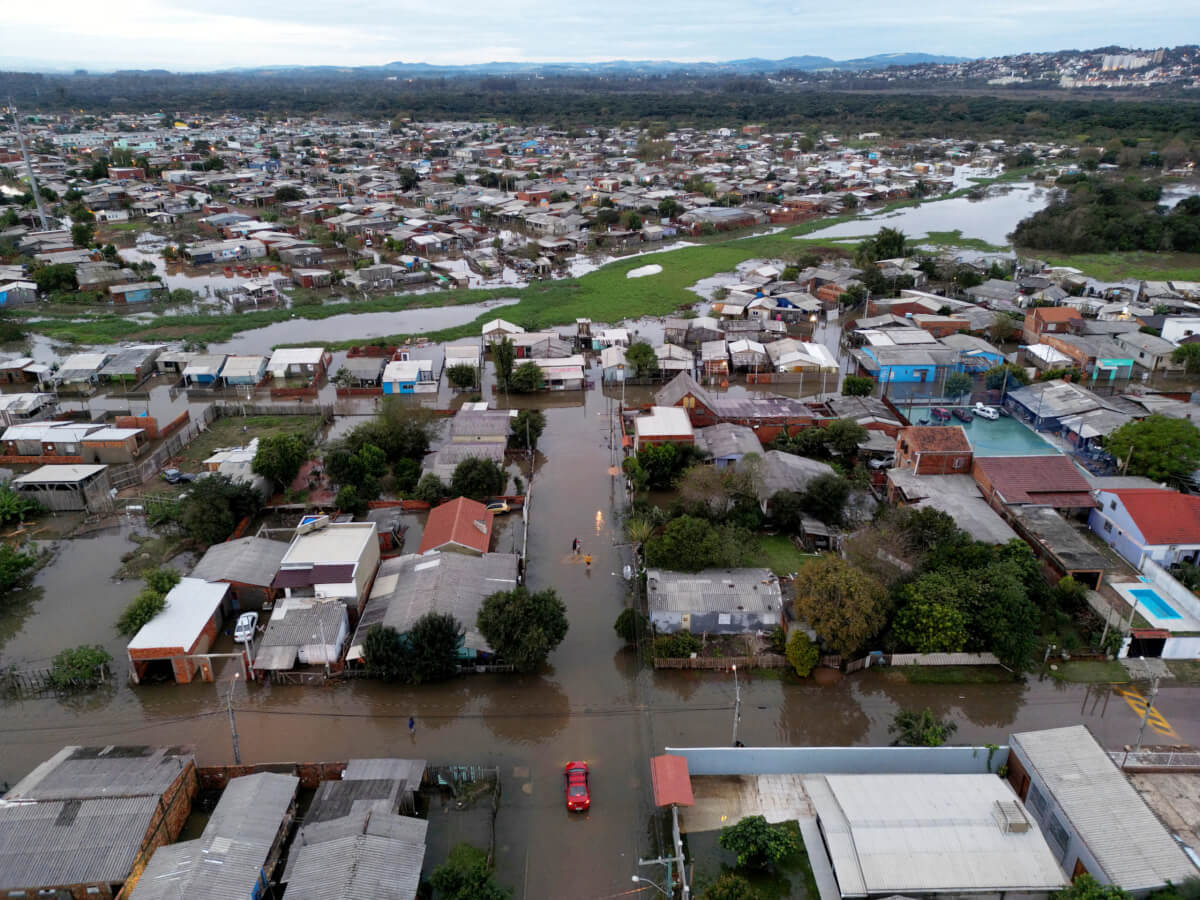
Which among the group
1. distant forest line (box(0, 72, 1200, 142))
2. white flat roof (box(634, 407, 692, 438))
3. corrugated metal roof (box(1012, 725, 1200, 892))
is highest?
distant forest line (box(0, 72, 1200, 142))

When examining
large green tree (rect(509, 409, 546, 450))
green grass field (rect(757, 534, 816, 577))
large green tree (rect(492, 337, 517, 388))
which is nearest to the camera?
green grass field (rect(757, 534, 816, 577))

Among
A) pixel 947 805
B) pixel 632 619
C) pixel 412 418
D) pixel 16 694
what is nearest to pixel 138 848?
pixel 16 694

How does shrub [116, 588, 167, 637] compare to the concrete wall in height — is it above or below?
above

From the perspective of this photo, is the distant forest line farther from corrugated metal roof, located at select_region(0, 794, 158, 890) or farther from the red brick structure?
corrugated metal roof, located at select_region(0, 794, 158, 890)

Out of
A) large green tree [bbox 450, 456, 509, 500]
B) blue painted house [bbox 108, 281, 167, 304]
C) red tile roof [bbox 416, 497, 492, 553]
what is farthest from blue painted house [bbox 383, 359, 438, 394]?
blue painted house [bbox 108, 281, 167, 304]

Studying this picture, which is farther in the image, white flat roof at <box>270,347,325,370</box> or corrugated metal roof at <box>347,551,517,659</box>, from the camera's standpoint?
white flat roof at <box>270,347,325,370</box>

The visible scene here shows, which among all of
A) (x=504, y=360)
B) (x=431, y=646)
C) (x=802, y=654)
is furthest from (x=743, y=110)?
(x=431, y=646)

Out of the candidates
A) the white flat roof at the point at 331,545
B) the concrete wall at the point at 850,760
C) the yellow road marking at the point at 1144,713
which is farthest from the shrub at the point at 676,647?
the yellow road marking at the point at 1144,713

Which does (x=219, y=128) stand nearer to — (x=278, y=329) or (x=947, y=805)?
(x=278, y=329)
